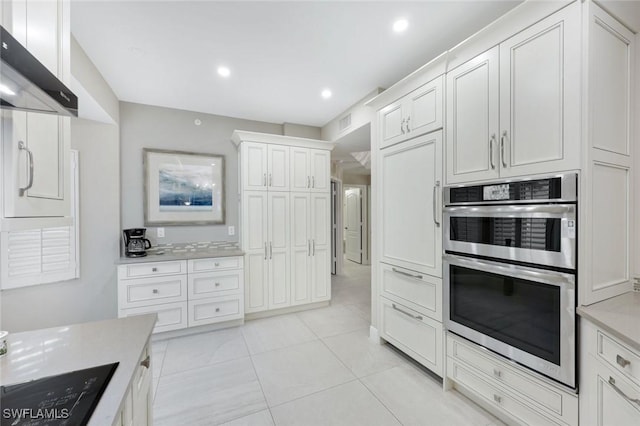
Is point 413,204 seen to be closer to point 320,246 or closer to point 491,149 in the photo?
point 491,149

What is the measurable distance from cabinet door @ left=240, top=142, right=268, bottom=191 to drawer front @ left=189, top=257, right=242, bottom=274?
0.93 m

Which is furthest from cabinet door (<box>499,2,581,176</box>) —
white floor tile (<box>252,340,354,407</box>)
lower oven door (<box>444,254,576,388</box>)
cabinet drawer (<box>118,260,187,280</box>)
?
cabinet drawer (<box>118,260,187,280</box>)

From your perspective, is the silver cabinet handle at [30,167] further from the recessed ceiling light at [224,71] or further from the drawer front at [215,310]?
the drawer front at [215,310]

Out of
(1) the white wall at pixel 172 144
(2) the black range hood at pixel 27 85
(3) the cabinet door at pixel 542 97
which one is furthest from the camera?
(1) the white wall at pixel 172 144

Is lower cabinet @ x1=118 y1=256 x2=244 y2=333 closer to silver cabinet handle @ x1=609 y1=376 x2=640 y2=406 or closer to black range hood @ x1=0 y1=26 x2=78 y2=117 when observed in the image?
black range hood @ x1=0 y1=26 x2=78 y2=117

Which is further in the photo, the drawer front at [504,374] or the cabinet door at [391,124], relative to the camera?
the cabinet door at [391,124]

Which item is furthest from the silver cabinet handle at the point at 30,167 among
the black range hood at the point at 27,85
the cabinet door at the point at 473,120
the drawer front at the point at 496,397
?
the drawer front at the point at 496,397

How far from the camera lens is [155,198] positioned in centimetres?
341

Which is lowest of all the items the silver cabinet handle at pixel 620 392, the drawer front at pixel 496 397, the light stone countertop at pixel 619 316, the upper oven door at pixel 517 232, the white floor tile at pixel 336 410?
the white floor tile at pixel 336 410

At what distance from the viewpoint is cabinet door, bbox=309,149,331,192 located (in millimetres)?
3807

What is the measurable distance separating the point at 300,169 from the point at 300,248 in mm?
1113

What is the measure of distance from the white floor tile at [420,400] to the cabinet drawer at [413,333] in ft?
0.47

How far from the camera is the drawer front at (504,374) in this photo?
146cm

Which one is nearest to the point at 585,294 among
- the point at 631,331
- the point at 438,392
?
the point at 631,331
